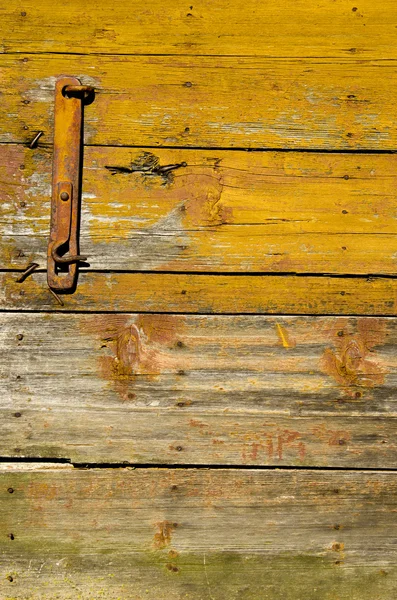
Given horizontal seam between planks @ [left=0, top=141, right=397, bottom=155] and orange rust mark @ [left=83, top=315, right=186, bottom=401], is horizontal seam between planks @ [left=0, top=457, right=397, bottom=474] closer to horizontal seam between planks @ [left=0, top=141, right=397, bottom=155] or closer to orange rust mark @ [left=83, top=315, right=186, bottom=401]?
orange rust mark @ [left=83, top=315, right=186, bottom=401]

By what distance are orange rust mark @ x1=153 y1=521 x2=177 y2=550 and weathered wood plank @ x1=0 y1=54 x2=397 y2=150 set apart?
1.02 metres

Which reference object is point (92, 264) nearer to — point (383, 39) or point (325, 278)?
point (325, 278)

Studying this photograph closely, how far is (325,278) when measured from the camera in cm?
168

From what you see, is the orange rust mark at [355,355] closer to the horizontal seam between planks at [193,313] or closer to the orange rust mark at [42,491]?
the horizontal seam between planks at [193,313]

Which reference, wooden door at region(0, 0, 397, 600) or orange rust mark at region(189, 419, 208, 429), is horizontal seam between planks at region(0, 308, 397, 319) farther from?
orange rust mark at region(189, 419, 208, 429)

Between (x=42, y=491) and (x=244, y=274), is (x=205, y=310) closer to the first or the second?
(x=244, y=274)

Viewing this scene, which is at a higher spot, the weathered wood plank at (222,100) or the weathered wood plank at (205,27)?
the weathered wood plank at (205,27)

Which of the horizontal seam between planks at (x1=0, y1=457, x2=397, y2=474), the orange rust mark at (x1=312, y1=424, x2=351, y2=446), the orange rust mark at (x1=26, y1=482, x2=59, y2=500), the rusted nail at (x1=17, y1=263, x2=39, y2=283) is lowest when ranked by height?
the orange rust mark at (x1=26, y1=482, x2=59, y2=500)

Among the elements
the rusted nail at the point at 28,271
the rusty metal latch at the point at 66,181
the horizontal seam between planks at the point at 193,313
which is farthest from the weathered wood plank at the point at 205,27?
the horizontal seam between planks at the point at 193,313

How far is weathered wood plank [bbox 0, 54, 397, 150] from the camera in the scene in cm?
167

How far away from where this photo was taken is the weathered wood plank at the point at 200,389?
1.65 meters

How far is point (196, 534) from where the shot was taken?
65.1 inches

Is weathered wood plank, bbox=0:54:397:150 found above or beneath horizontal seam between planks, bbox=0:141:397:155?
above

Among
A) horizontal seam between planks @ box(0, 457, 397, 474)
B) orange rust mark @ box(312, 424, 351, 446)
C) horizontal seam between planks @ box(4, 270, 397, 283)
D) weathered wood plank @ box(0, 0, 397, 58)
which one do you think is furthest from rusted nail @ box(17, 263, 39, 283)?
orange rust mark @ box(312, 424, 351, 446)
